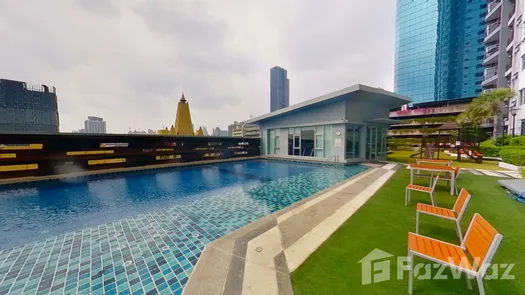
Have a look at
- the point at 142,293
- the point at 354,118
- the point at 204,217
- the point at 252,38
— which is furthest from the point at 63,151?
the point at 354,118

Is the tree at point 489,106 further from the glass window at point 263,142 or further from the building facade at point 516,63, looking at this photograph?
the glass window at point 263,142

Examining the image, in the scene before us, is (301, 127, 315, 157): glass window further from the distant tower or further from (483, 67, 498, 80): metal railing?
(483, 67, 498, 80): metal railing

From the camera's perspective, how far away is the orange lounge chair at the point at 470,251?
159 centimetres

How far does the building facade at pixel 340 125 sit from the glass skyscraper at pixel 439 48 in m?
65.1

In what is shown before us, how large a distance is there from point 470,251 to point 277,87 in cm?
11015

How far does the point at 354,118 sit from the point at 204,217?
13.1 m

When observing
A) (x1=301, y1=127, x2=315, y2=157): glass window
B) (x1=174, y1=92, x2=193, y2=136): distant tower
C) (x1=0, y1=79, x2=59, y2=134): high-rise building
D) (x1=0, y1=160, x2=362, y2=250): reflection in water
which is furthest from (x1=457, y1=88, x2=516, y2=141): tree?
(x1=0, y1=79, x2=59, y2=134): high-rise building

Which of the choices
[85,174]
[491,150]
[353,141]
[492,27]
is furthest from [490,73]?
[85,174]

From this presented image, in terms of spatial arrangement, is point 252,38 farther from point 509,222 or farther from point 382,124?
point 509,222

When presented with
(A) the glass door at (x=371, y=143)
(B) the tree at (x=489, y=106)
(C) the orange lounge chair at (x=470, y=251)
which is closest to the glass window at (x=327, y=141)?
(A) the glass door at (x=371, y=143)

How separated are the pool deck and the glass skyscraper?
79.0m

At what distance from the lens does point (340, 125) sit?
1379 cm

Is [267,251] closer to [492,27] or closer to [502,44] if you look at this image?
[502,44]

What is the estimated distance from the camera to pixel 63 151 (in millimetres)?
10445
